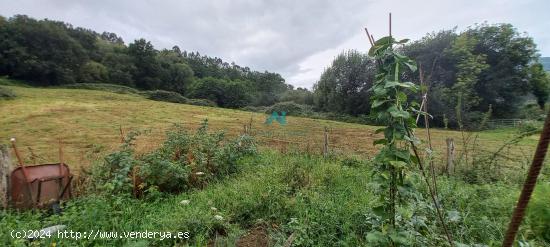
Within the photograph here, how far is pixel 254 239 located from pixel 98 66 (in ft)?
151

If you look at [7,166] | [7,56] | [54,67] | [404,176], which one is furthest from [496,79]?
[7,56]

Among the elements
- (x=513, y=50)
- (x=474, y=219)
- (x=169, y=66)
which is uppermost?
(x=169, y=66)

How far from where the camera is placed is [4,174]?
A: 12.1ft

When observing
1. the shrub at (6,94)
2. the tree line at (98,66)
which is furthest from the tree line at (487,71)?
the shrub at (6,94)

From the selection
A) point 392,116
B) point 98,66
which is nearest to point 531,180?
point 392,116

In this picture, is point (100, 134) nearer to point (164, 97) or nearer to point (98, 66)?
point (164, 97)

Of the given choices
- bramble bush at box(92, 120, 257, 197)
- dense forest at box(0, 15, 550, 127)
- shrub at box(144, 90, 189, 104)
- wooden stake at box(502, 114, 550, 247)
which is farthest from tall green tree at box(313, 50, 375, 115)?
wooden stake at box(502, 114, 550, 247)

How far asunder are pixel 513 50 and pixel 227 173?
23842 mm

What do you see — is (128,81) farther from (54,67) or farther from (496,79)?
(496,79)

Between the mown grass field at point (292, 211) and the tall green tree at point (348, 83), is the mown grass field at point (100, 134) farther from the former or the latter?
the tall green tree at point (348, 83)

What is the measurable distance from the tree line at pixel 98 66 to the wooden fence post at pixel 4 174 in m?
38.1

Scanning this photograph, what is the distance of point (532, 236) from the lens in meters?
2.41

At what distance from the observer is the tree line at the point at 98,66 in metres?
33.1

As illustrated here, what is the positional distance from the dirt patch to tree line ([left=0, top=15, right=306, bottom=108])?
133 ft
